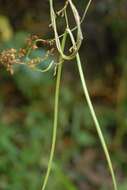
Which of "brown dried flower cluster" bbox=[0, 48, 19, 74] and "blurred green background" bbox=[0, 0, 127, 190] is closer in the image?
"brown dried flower cluster" bbox=[0, 48, 19, 74]

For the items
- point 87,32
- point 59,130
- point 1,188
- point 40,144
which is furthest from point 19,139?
point 87,32

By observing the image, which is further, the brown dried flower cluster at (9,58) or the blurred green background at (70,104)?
the blurred green background at (70,104)

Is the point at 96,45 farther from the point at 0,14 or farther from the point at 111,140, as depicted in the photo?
the point at 0,14

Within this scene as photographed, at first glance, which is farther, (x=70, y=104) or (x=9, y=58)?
(x=70, y=104)

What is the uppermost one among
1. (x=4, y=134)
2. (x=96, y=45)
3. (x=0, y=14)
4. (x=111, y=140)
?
(x=0, y=14)

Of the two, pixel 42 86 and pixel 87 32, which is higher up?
pixel 87 32

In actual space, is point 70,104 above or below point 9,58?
below

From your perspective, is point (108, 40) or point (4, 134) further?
point (108, 40)

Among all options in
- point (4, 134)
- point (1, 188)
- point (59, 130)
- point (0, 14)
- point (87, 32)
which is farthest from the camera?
point (87, 32)
